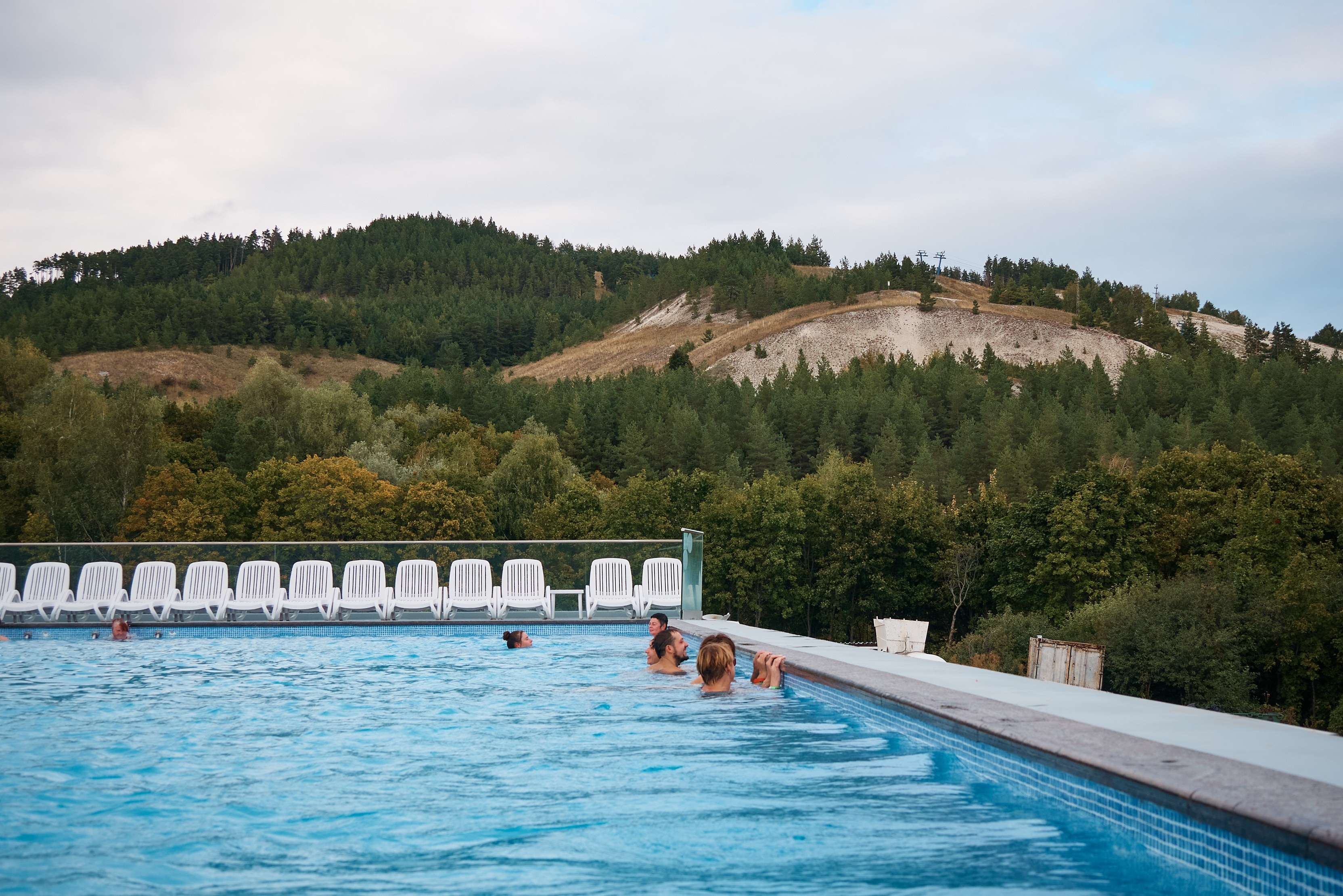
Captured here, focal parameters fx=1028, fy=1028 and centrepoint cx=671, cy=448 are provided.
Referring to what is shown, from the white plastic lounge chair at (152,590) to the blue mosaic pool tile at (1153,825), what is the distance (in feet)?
40.6

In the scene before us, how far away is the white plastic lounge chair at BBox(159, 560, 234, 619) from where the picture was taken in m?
15.4

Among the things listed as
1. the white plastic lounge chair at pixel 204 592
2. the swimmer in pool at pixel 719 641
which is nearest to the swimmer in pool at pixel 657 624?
the swimmer in pool at pixel 719 641

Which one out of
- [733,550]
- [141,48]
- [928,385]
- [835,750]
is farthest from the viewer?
[928,385]

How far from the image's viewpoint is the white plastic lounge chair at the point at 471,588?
51.7 ft

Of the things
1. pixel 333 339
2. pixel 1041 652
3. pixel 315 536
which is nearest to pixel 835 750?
pixel 1041 652

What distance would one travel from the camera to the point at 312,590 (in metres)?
15.8

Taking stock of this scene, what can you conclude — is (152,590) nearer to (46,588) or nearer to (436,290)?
(46,588)

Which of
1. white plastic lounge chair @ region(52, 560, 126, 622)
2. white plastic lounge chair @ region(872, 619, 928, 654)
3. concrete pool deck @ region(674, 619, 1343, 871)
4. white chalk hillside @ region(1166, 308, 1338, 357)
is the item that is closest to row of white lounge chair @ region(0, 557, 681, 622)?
white plastic lounge chair @ region(52, 560, 126, 622)

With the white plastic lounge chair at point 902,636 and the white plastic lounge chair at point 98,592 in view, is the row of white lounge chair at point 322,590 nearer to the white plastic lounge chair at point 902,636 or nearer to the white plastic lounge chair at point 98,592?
the white plastic lounge chair at point 98,592

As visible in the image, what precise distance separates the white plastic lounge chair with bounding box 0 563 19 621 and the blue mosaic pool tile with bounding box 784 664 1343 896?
14.0 m

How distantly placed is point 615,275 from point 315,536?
420ft

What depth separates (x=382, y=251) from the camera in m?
154

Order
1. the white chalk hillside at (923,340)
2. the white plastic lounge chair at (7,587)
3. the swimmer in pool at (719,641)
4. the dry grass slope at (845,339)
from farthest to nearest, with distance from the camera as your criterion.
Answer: the dry grass slope at (845,339)
the white chalk hillside at (923,340)
the white plastic lounge chair at (7,587)
the swimmer in pool at (719,641)

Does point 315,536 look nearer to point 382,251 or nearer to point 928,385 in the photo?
point 928,385
